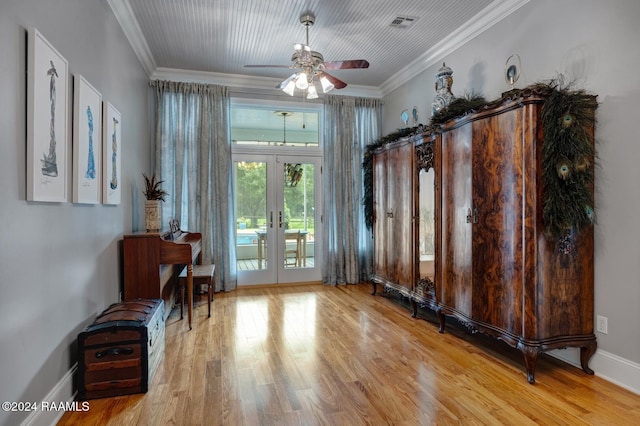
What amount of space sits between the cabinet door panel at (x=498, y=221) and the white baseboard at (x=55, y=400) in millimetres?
3010

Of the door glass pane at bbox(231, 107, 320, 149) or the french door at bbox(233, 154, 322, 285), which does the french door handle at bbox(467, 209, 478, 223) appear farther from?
the door glass pane at bbox(231, 107, 320, 149)

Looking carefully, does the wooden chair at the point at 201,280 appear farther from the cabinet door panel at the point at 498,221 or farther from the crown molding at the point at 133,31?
the cabinet door panel at the point at 498,221

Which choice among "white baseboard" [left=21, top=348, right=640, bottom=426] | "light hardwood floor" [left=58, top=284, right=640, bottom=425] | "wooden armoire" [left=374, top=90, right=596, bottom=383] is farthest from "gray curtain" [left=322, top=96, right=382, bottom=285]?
"white baseboard" [left=21, top=348, right=640, bottom=426]

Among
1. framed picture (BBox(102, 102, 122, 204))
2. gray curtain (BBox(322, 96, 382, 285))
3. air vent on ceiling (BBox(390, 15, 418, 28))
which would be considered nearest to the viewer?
framed picture (BBox(102, 102, 122, 204))

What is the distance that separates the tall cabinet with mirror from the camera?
3730mm

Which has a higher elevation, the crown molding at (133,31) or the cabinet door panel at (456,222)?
the crown molding at (133,31)

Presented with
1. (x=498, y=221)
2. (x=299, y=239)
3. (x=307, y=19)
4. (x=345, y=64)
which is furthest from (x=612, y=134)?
(x=299, y=239)

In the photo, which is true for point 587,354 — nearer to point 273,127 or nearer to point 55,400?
point 55,400

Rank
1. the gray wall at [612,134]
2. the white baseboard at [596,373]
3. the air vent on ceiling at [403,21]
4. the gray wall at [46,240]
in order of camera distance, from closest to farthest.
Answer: the gray wall at [46,240] < the white baseboard at [596,373] < the gray wall at [612,134] < the air vent on ceiling at [403,21]

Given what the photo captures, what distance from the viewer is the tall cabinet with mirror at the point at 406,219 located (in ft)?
12.2

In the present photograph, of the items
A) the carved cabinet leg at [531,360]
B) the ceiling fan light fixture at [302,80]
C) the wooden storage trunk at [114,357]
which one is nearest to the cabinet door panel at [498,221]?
the carved cabinet leg at [531,360]

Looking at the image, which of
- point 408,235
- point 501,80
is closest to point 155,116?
point 408,235

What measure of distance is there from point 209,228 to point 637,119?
4679 millimetres

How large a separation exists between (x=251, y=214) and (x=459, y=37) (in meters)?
3.63
